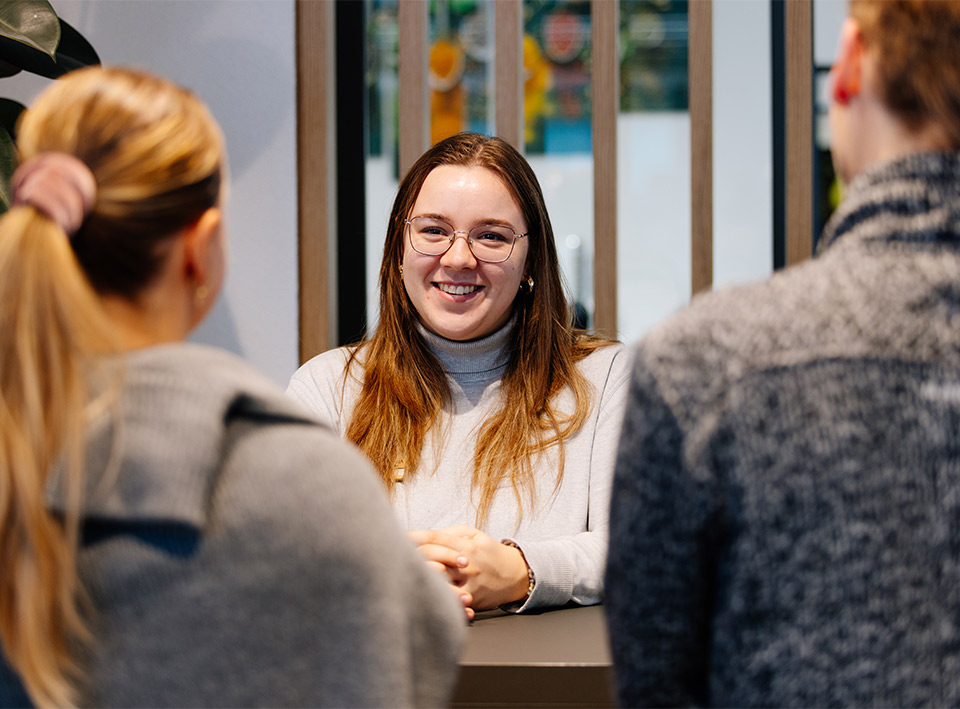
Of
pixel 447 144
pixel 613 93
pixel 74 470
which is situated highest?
pixel 613 93

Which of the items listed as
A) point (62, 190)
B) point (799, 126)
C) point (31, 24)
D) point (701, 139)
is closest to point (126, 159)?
point (62, 190)

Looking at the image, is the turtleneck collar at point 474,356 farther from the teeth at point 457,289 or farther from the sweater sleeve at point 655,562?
the sweater sleeve at point 655,562

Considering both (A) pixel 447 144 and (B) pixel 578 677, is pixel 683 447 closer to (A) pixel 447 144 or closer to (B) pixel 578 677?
(B) pixel 578 677

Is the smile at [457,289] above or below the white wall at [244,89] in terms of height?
below

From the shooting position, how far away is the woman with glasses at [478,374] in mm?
1613

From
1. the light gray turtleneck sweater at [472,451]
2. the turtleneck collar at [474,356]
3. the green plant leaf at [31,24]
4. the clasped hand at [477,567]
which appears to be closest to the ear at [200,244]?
→ the clasped hand at [477,567]

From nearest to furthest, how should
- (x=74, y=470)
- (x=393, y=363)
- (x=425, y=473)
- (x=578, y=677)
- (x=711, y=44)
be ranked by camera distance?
(x=74, y=470)
(x=578, y=677)
(x=425, y=473)
(x=393, y=363)
(x=711, y=44)

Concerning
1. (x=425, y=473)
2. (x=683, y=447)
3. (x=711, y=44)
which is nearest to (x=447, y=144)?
(x=425, y=473)

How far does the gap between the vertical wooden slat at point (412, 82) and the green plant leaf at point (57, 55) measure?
2.46 ft

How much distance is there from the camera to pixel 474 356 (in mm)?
1785

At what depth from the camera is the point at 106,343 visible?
0.71m

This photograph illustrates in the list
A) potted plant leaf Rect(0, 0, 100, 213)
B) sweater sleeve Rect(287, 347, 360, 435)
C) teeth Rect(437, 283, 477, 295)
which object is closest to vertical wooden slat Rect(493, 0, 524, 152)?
teeth Rect(437, 283, 477, 295)

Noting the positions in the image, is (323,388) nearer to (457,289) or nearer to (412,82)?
(457,289)

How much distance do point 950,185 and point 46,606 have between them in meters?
0.73
